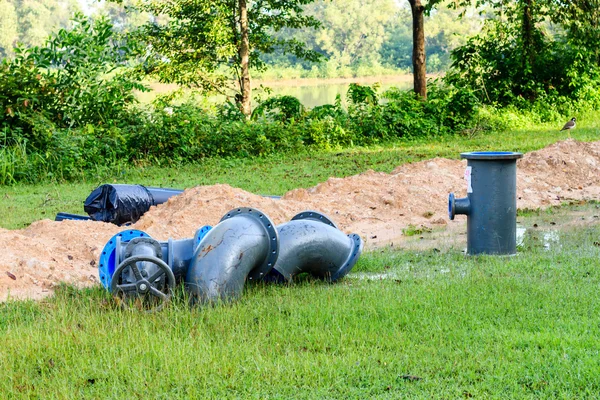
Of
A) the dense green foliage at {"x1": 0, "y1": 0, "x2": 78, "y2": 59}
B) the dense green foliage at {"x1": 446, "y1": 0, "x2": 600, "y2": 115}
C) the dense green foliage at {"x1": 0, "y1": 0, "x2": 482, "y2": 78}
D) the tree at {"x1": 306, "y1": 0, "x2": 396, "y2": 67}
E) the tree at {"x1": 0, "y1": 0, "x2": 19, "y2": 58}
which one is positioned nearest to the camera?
the dense green foliage at {"x1": 446, "y1": 0, "x2": 600, "y2": 115}

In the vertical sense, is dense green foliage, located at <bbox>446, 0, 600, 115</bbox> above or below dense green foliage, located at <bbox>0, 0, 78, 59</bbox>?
below

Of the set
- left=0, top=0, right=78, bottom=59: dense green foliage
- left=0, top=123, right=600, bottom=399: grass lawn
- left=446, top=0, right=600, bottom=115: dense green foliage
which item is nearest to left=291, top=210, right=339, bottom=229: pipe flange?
left=0, top=123, right=600, bottom=399: grass lawn

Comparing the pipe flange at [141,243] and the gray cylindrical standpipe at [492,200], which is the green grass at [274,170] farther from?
the gray cylindrical standpipe at [492,200]

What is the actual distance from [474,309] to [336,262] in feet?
4.79

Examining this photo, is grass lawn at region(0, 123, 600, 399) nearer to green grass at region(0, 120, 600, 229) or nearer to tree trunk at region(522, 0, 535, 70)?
green grass at region(0, 120, 600, 229)

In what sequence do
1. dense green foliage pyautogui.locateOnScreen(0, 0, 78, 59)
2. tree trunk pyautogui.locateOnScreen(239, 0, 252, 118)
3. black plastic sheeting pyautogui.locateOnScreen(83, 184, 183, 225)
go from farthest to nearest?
dense green foliage pyautogui.locateOnScreen(0, 0, 78, 59) → tree trunk pyautogui.locateOnScreen(239, 0, 252, 118) → black plastic sheeting pyautogui.locateOnScreen(83, 184, 183, 225)

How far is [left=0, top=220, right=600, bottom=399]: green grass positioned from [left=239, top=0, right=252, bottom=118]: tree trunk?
16.3 meters

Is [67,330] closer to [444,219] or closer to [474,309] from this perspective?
[474,309]

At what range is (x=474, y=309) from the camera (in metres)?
5.45

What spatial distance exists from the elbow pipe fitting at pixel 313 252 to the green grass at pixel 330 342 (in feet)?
0.50

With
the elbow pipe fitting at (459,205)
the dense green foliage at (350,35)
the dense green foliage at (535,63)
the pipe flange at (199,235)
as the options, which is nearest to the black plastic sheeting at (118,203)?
the pipe flange at (199,235)

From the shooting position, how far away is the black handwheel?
18.0ft

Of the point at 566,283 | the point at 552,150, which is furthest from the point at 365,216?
the point at 552,150

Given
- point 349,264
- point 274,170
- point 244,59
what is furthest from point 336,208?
point 244,59
